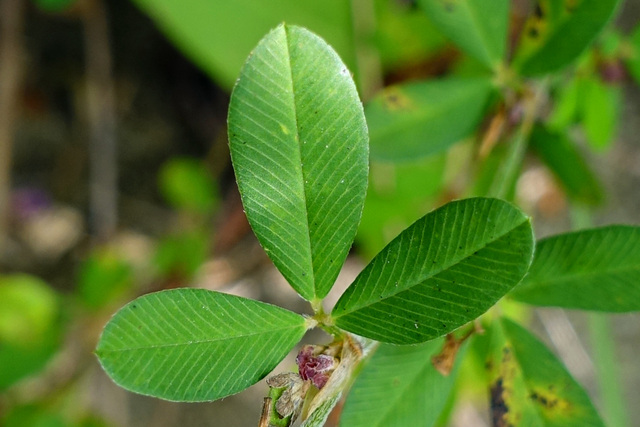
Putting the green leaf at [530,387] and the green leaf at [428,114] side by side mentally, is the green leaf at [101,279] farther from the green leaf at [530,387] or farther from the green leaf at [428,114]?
the green leaf at [530,387]

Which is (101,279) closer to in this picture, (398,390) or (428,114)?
(428,114)

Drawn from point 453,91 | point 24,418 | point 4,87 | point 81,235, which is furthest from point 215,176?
point 453,91

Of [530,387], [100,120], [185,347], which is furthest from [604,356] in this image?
[100,120]

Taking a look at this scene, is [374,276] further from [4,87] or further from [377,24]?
[4,87]

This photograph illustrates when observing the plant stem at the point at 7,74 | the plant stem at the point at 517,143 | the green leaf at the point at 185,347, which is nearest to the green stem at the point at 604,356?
the plant stem at the point at 517,143

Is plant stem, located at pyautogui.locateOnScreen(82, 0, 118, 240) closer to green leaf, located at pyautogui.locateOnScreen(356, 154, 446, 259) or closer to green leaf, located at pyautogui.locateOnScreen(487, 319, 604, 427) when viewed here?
green leaf, located at pyautogui.locateOnScreen(356, 154, 446, 259)
